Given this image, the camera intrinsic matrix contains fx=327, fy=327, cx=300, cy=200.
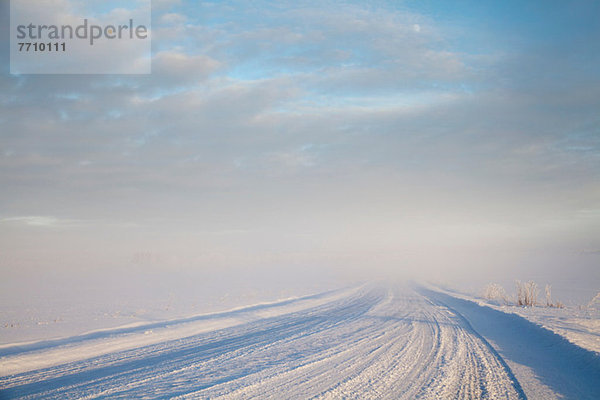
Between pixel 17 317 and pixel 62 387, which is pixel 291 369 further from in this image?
pixel 17 317

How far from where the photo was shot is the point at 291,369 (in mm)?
7332

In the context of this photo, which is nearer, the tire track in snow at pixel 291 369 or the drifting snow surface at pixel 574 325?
the tire track in snow at pixel 291 369

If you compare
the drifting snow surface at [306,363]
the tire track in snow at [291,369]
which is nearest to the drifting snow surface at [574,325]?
the drifting snow surface at [306,363]

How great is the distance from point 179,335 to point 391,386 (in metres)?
7.57

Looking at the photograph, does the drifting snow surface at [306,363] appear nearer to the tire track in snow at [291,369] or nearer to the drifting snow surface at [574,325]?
the tire track in snow at [291,369]

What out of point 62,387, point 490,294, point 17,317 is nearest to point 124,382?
point 62,387

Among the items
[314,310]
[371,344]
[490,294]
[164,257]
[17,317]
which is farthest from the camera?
[164,257]

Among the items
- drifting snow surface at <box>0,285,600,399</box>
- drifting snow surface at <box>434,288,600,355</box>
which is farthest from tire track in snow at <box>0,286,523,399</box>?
drifting snow surface at <box>434,288,600,355</box>

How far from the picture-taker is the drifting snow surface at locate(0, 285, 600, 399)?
20.1 ft

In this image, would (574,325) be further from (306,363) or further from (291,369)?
(291,369)

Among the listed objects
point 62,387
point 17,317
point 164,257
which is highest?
point 62,387

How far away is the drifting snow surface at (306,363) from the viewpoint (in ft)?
20.1

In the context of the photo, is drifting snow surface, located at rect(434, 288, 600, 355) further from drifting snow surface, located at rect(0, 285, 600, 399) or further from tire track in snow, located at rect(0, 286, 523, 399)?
tire track in snow, located at rect(0, 286, 523, 399)

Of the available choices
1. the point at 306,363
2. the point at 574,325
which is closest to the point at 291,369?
the point at 306,363
